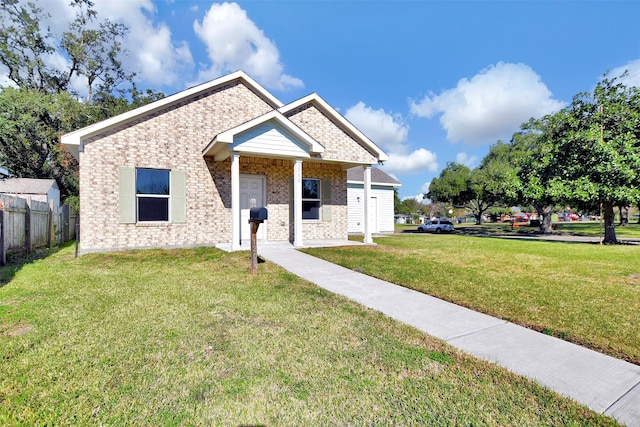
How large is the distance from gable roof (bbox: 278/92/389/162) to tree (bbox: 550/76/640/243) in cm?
989

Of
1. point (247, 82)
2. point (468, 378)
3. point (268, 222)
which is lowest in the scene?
point (468, 378)

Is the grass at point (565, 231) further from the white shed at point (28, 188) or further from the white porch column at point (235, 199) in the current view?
the white shed at point (28, 188)

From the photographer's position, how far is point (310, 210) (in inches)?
483

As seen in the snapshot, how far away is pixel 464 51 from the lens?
14.7m

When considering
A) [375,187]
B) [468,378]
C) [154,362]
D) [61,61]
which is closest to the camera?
[468,378]

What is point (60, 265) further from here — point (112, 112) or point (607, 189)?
point (112, 112)

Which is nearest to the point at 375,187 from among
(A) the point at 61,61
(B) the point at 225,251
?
(B) the point at 225,251

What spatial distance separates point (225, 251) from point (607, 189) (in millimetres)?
16675

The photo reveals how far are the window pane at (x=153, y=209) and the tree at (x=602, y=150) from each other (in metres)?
17.5

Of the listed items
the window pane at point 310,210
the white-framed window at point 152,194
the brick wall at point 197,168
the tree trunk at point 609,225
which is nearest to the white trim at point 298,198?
the brick wall at point 197,168

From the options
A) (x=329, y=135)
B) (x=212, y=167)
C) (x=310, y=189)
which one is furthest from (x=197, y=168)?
(x=329, y=135)

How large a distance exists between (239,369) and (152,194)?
8798 mm

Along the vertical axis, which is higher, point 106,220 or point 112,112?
point 112,112

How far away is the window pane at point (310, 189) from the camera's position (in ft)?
39.7
